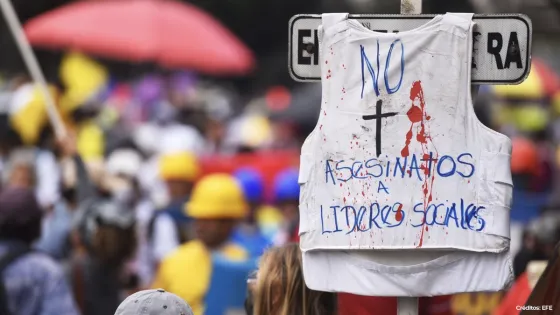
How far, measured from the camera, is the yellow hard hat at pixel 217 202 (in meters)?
7.18

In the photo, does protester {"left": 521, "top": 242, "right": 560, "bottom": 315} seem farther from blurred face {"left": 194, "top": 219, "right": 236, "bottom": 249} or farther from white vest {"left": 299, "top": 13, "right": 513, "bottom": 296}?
blurred face {"left": 194, "top": 219, "right": 236, "bottom": 249}

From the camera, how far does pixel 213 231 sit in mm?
7051

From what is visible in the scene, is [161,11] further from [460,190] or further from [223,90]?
[223,90]

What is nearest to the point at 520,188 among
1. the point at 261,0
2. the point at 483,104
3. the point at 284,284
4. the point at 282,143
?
the point at 483,104

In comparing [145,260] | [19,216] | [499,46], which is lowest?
[145,260]

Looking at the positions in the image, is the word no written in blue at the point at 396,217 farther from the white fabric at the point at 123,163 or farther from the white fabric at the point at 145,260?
the white fabric at the point at 123,163

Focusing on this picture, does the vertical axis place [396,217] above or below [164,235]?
above

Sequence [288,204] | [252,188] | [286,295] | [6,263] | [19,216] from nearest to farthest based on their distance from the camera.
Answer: [286,295], [6,263], [19,216], [288,204], [252,188]

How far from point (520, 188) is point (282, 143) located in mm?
4629

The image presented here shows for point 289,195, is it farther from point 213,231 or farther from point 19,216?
point 19,216

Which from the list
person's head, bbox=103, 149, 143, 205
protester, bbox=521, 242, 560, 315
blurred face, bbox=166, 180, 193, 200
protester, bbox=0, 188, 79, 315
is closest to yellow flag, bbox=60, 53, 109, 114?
person's head, bbox=103, 149, 143, 205

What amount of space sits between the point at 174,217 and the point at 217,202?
1.64 meters

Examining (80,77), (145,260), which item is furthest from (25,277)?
(80,77)

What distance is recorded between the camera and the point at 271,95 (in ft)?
90.5
